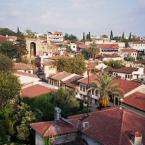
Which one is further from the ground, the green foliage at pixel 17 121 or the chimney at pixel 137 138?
the chimney at pixel 137 138

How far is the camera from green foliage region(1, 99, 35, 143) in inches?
1201

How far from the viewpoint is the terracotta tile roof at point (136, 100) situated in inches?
1449

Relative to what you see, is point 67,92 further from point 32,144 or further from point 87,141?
point 87,141

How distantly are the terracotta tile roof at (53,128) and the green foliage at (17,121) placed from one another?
246cm

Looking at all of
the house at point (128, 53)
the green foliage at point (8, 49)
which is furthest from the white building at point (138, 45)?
the green foliage at point (8, 49)

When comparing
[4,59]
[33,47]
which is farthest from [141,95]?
[33,47]

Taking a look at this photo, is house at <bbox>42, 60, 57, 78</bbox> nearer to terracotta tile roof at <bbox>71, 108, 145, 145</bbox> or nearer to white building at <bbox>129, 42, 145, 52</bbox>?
terracotta tile roof at <bbox>71, 108, 145, 145</bbox>

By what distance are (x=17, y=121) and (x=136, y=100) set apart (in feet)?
49.8

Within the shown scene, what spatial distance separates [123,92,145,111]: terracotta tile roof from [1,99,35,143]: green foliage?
12.9m

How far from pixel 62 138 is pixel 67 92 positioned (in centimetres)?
1219

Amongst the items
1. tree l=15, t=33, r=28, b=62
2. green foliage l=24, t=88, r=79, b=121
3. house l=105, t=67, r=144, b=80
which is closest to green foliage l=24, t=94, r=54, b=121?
green foliage l=24, t=88, r=79, b=121

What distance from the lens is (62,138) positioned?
2748cm

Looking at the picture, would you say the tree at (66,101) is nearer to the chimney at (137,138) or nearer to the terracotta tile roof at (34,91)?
the terracotta tile roof at (34,91)

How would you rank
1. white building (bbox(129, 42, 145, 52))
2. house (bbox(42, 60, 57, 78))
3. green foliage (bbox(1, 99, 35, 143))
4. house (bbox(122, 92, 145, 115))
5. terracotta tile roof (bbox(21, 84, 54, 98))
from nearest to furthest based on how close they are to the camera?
green foliage (bbox(1, 99, 35, 143)) < house (bbox(122, 92, 145, 115)) < terracotta tile roof (bbox(21, 84, 54, 98)) < house (bbox(42, 60, 57, 78)) < white building (bbox(129, 42, 145, 52))
